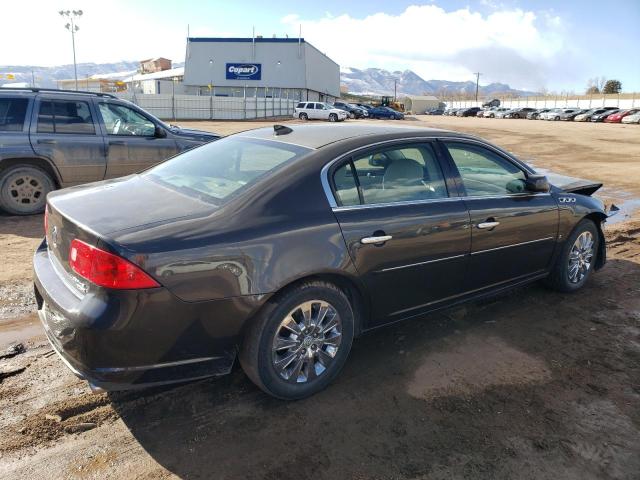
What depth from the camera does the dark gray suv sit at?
7109 mm

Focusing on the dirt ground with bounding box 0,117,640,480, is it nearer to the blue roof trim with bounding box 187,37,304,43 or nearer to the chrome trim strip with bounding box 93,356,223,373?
the chrome trim strip with bounding box 93,356,223,373

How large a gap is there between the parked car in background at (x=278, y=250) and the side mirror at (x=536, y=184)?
13mm

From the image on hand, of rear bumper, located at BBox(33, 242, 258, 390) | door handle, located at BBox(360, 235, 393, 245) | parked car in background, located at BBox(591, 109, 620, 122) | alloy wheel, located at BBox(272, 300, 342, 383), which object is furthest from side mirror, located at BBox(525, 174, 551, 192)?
parked car in background, located at BBox(591, 109, 620, 122)

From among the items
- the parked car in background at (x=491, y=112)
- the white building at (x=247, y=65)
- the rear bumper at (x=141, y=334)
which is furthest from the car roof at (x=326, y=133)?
the parked car in background at (x=491, y=112)

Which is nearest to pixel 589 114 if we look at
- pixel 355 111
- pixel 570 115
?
pixel 570 115

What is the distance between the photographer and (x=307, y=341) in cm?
308

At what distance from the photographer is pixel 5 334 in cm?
389

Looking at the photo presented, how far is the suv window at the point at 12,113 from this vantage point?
704 centimetres

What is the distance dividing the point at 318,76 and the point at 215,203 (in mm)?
66807

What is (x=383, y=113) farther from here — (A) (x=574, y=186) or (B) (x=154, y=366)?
(B) (x=154, y=366)

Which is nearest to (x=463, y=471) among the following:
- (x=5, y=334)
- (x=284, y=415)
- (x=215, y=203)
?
(x=284, y=415)

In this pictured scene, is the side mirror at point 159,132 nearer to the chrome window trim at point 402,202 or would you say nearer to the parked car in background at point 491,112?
the chrome window trim at point 402,202

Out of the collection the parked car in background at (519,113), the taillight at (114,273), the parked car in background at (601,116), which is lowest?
the taillight at (114,273)

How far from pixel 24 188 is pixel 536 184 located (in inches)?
266
